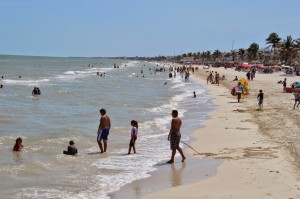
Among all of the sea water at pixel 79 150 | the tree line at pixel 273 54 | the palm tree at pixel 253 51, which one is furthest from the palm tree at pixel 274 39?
the sea water at pixel 79 150

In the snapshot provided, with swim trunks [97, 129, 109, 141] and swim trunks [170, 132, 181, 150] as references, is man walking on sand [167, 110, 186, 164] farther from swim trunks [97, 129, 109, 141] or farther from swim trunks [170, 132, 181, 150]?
swim trunks [97, 129, 109, 141]

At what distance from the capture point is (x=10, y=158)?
1102 centimetres

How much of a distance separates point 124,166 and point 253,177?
3297 millimetres

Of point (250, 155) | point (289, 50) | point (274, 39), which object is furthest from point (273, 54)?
point (250, 155)

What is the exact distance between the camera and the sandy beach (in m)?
7.80

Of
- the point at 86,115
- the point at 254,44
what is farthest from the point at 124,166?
the point at 254,44

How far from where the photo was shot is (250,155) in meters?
10.9

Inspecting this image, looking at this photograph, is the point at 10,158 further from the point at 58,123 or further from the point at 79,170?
the point at 58,123

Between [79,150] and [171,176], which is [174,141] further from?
[79,150]

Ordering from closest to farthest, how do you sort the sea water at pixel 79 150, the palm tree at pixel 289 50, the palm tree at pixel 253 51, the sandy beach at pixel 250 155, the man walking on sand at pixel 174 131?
the sandy beach at pixel 250 155 < the sea water at pixel 79 150 < the man walking on sand at pixel 174 131 < the palm tree at pixel 289 50 < the palm tree at pixel 253 51

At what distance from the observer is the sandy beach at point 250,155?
7.80 metres

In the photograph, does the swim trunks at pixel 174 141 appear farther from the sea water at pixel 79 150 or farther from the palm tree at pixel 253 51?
the palm tree at pixel 253 51

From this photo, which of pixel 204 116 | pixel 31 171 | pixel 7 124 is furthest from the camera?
pixel 204 116

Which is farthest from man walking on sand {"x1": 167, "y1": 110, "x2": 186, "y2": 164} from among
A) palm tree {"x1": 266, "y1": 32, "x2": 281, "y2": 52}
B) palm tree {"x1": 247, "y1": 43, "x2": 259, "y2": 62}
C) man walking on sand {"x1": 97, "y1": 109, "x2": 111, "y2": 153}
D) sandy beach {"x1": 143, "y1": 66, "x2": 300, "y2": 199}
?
palm tree {"x1": 247, "y1": 43, "x2": 259, "y2": 62}
